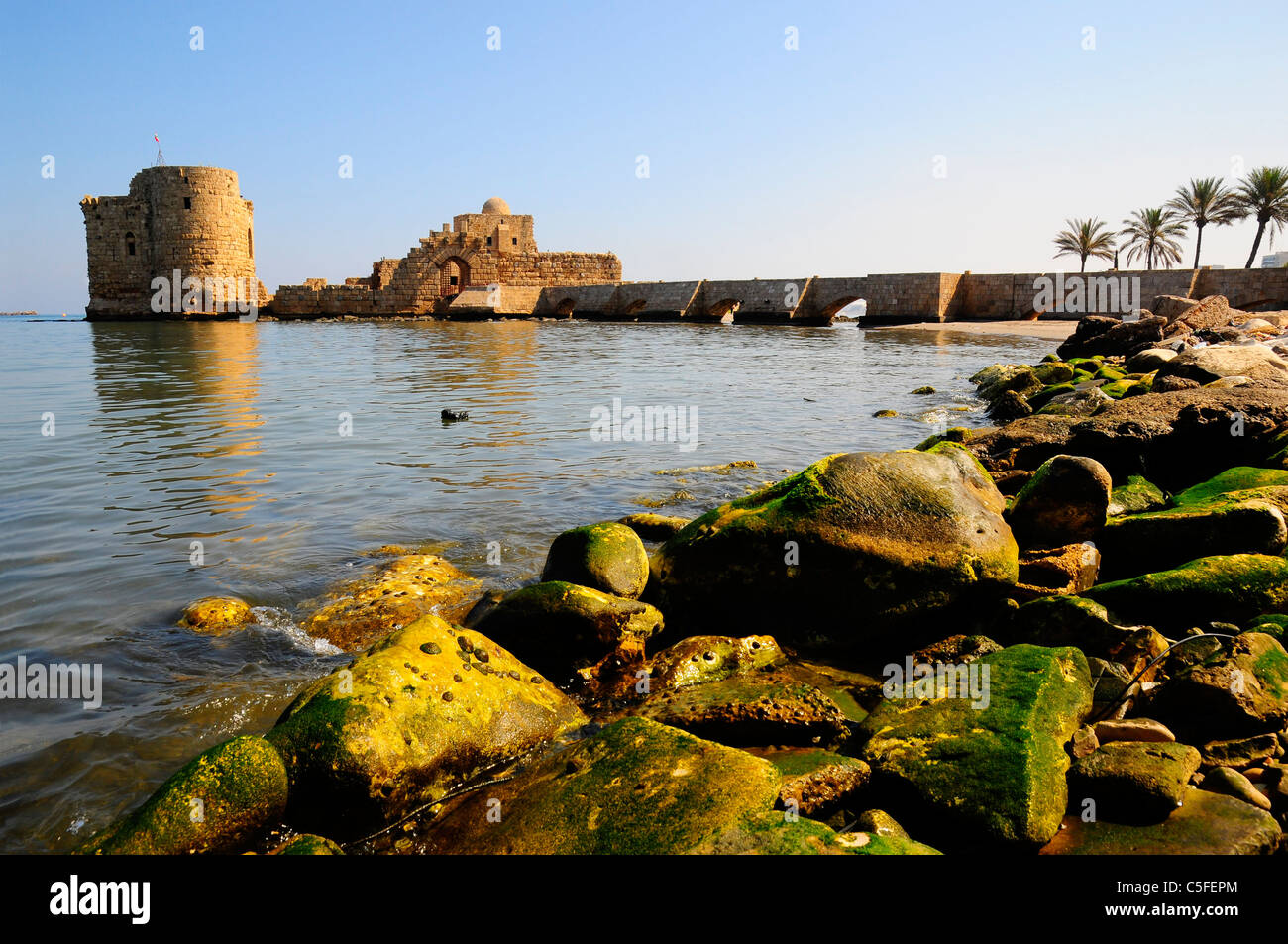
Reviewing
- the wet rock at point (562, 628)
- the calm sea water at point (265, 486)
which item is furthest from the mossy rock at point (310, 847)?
the wet rock at point (562, 628)

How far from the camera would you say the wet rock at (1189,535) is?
4.45 meters

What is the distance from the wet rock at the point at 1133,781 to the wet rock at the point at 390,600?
11.3ft

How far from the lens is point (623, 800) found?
2912mm

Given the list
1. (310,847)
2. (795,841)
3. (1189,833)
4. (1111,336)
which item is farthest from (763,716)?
(1111,336)

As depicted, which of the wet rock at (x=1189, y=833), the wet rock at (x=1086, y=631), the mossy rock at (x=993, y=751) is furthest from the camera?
the wet rock at (x=1086, y=631)

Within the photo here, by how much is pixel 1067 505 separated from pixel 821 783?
3.04 meters

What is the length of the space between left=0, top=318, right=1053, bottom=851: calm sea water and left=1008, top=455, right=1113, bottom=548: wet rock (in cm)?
314

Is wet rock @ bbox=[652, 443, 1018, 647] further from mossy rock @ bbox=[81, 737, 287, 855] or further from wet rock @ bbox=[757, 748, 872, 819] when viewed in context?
mossy rock @ bbox=[81, 737, 287, 855]

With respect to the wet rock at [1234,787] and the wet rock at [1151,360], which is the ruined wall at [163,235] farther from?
the wet rock at [1234,787]

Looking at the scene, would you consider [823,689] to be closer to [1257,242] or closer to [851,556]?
[851,556]
